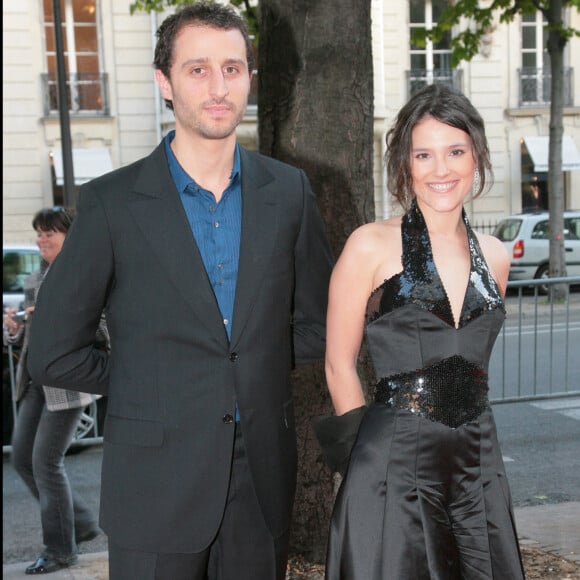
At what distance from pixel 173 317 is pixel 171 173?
15.8 inches

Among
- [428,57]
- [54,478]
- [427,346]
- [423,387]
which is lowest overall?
[54,478]

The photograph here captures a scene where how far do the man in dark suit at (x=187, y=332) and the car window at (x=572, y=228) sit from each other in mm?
16949

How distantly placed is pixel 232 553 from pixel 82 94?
22.2 m

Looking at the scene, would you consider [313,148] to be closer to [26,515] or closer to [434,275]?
[434,275]

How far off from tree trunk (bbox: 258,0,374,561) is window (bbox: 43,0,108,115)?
20.0 m

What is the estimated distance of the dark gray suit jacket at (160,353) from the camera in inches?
93.3

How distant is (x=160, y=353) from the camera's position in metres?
2.38

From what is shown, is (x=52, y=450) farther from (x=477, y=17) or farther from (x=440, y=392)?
(x=477, y=17)

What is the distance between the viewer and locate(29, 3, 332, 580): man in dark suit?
2377 millimetres

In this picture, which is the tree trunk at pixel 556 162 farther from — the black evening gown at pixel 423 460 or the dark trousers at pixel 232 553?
the dark trousers at pixel 232 553

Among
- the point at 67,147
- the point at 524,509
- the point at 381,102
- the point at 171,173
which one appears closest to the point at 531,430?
the point at 524,509

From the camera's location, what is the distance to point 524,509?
5.50 meters

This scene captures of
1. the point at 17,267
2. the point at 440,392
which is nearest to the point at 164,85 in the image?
the point at 440,392

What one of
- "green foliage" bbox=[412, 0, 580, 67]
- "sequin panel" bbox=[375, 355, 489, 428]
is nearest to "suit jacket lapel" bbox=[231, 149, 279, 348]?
"sequin panel" bbox=[375, 355, 489, 428]
